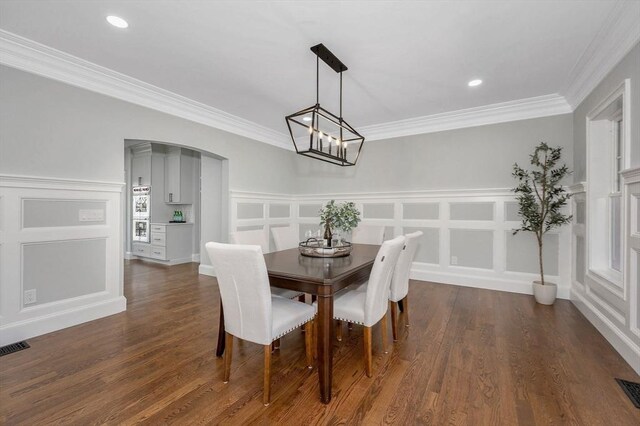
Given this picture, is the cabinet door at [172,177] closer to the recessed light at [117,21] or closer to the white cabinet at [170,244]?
the white cabinet at [170,244]

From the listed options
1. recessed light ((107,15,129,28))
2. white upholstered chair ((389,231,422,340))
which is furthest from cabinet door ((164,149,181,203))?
white upholstered chair ((389,231,422,340))

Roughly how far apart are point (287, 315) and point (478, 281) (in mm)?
3457

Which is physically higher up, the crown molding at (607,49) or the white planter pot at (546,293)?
the crown molding at (607,49)

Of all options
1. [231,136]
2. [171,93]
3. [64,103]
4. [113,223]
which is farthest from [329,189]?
[64,103]

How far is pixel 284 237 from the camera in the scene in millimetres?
3523

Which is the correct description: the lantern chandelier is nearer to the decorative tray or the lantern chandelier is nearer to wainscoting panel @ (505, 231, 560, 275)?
the decorative tray

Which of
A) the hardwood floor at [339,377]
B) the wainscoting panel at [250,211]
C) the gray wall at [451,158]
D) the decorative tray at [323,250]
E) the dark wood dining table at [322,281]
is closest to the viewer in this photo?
the hardwood floor at [339,377]

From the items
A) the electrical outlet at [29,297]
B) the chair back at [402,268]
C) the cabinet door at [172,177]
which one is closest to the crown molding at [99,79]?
the electrical outlet at [29,297]

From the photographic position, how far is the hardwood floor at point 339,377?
1.64 metres

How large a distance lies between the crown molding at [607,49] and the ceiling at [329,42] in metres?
0.06

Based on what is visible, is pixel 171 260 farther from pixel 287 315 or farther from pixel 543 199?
pixel 543 199

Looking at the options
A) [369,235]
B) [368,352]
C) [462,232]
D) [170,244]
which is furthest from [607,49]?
[170,244]

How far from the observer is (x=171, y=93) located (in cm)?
358

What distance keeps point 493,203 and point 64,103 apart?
17.5 feet
